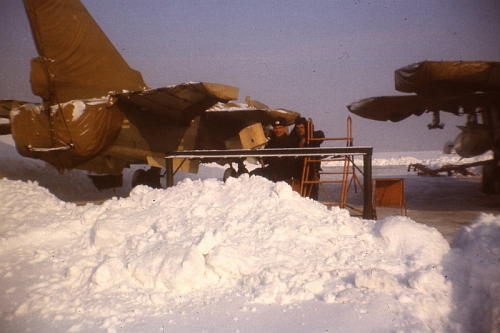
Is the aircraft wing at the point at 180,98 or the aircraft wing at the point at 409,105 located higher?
the aircraft wing at the point at 180,98

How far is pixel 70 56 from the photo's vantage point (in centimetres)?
724

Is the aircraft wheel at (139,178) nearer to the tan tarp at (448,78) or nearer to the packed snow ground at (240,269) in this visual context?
the packed snow ground at (240,269)

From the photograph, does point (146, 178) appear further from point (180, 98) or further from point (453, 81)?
point (453, 81)

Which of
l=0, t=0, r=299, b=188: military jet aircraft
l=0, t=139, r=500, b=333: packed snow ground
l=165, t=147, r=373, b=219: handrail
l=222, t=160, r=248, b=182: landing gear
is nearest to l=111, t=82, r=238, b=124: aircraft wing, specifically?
l=0, t=0, r=299, b=188: military jet aircraft

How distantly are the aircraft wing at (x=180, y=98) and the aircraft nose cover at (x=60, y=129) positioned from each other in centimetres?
66

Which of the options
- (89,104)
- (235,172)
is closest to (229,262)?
(89,104)

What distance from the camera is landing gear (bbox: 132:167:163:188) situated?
9633 millimetres

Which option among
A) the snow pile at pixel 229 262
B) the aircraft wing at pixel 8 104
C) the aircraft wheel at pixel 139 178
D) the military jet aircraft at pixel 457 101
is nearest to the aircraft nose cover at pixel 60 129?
the aircraft wing at pixel 8 104

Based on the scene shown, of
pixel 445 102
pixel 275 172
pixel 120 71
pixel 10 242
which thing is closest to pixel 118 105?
pixel 120 71

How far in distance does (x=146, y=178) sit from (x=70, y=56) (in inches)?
144

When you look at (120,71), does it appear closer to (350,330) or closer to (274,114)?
(274,114)

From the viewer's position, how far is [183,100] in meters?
7.56

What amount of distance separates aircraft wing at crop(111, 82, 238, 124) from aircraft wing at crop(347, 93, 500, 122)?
187 inches

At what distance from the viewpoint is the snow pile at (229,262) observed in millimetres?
2490
